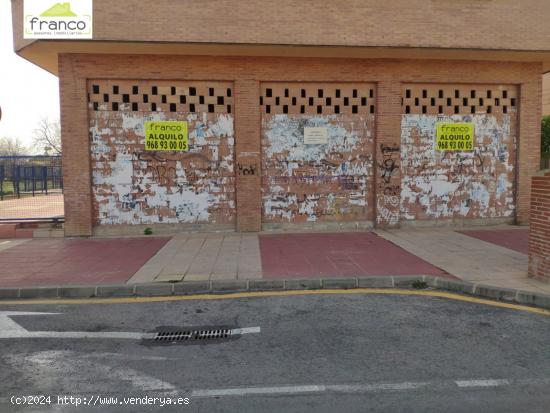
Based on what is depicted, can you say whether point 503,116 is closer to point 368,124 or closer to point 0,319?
point 368,124

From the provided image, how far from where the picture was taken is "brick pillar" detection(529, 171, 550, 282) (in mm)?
6344

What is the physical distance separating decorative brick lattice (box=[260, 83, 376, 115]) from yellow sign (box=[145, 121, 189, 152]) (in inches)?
89.6

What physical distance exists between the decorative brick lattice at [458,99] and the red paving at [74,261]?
7710mm

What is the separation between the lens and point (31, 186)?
49.3 feet

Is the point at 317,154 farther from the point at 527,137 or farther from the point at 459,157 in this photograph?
the point at 527,137

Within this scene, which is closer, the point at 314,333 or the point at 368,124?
the point at 314,333

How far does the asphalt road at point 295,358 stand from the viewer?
345 cm

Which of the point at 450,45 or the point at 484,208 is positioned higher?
the point at 450,45

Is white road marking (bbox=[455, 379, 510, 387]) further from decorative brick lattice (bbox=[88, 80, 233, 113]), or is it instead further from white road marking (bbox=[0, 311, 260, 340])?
decorative brick lattice (bbox=[88, 80, 233, 113])

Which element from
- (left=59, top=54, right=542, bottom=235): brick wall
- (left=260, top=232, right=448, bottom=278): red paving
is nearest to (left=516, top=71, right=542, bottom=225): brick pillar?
(left=59, top=54, right=542, bottom=235): brick wall

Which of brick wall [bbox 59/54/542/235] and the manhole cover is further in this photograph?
brick wall [bbox 59/54/542/235]

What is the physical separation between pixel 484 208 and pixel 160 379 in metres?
10.9

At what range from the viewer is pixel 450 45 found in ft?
34.1

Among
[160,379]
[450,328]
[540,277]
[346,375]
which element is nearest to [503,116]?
[540,277]
